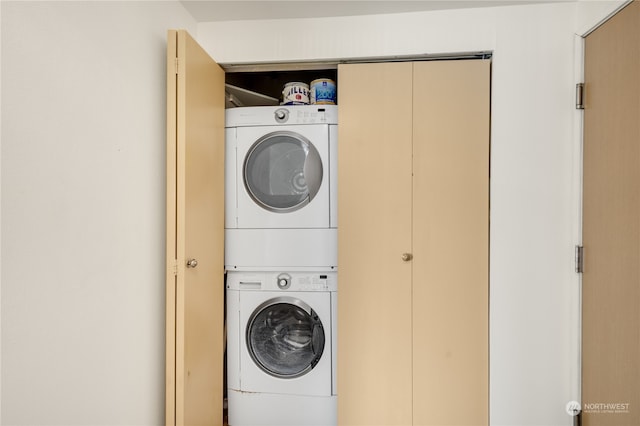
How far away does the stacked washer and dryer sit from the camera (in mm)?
1695

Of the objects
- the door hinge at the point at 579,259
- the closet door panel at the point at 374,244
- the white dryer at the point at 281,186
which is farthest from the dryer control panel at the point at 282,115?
the door hinge at the point at 579,259

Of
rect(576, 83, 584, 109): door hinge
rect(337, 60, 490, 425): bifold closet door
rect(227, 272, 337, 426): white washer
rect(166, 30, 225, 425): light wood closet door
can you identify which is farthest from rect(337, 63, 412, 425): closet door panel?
rect(576, 83, 584, 109): door hinge

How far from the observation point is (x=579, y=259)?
1492 millimetres

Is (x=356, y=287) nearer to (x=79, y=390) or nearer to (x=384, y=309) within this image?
(x=384, y=309)

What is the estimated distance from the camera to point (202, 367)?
1.49 meters

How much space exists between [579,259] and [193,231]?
177 cm

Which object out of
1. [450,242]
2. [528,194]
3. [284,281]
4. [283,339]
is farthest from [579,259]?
[283,339]

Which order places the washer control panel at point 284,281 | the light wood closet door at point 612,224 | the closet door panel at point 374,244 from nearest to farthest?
the light wood closet door at point 612,224 < the closet door panel at point 374,244 < the washer control panel at point 284,281

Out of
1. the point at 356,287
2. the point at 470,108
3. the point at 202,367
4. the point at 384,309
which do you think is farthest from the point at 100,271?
the point at 470,108

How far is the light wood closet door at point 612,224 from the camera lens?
120 centimetres

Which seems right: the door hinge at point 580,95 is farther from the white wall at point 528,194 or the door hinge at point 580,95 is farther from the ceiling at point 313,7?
the ceiling at point 313,7

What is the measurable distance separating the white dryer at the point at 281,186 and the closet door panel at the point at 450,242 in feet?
1.50

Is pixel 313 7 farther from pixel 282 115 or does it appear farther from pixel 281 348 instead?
pixel 281 348

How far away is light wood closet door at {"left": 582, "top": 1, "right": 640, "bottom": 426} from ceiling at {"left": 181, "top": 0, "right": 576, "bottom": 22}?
1.52 feet
